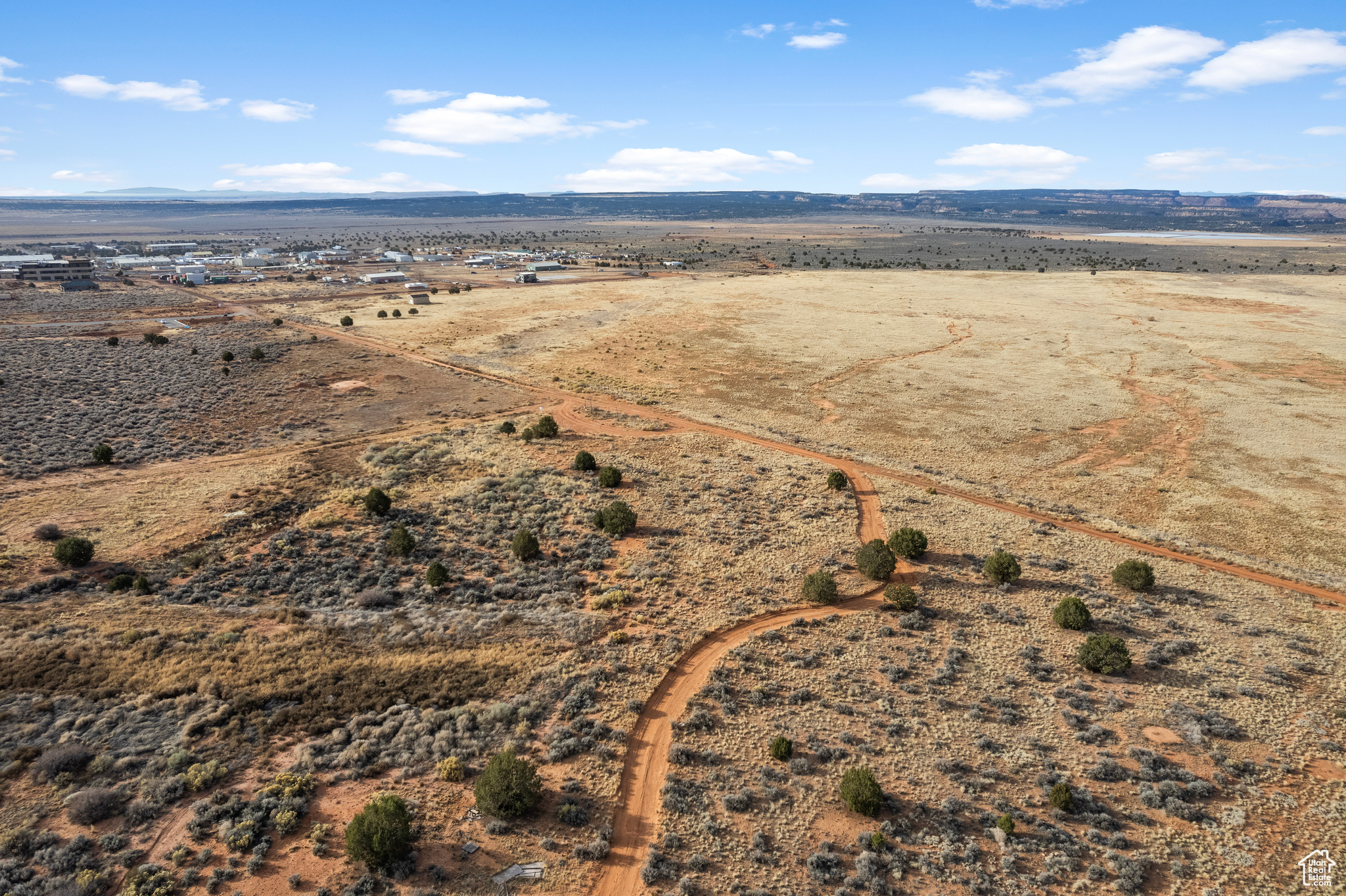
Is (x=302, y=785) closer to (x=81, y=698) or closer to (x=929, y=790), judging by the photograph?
(x=81, y=698)

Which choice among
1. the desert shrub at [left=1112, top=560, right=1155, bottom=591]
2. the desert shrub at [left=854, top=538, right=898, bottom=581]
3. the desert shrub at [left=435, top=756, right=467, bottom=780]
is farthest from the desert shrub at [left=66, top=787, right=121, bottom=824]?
the desert shrub at [left=1112, top=560, right=1155, bottom=591]

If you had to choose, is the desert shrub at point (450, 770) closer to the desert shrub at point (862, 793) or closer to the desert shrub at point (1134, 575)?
the desert shrub at point (862, 793)

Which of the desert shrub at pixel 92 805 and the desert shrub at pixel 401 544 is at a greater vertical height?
the desert shrub at pixel 401 544

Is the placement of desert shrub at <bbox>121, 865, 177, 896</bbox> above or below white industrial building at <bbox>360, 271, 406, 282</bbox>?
below

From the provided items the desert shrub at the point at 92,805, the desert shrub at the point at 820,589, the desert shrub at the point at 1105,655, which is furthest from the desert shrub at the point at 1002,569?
the desert shrub at the point at 92,805

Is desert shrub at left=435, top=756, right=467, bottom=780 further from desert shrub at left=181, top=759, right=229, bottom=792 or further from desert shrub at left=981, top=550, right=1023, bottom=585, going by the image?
desert shrub at left=981, top=550, right=1023, bottom=585
